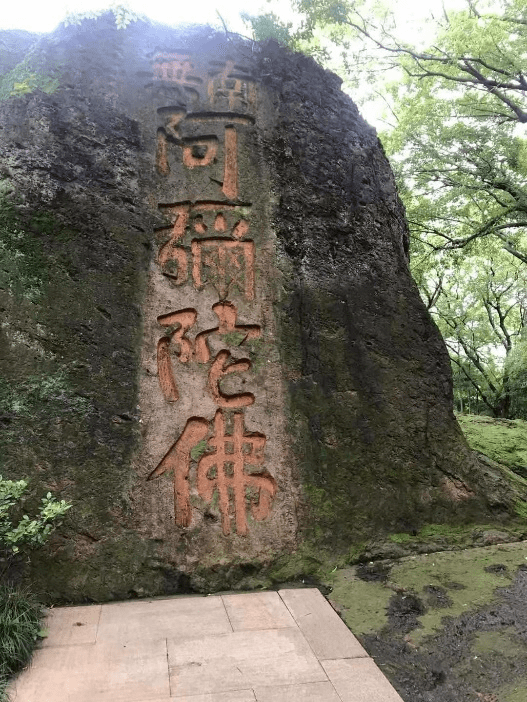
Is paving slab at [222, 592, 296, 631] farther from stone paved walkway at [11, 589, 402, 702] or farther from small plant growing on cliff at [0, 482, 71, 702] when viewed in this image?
small plant growing on cliff at [0, 482, 71, 702]

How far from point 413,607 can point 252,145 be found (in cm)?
399

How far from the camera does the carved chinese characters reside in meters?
4.13

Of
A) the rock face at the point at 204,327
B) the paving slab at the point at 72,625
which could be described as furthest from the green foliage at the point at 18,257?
the paving slab at the point at 72,625

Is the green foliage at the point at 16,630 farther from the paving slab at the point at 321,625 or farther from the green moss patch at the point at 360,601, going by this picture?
the green moss patch at the point at 360,601

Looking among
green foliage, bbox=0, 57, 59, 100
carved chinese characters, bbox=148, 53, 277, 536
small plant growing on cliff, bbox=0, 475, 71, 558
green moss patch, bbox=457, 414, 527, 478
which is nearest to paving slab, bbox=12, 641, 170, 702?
small plant growing on cliff, bbox=0, 475, 71, 558

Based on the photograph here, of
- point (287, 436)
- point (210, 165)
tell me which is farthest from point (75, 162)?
point (287, 436)

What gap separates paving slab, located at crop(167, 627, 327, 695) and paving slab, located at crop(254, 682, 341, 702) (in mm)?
45

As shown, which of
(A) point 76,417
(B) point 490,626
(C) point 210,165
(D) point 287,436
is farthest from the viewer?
(C) point 210,165

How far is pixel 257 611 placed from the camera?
140 inches

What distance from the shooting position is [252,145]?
4.83m

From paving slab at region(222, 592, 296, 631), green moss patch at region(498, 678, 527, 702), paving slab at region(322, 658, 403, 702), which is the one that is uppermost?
paving slab at region(222, 592, 296, 631)

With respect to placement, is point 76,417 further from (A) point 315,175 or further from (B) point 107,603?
(A) point 315,175

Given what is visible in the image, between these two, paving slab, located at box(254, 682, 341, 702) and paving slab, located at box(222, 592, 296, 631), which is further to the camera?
paving slab, located at box(222, 592, 296, 631)

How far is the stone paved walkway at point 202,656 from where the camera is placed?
267 centimetres
